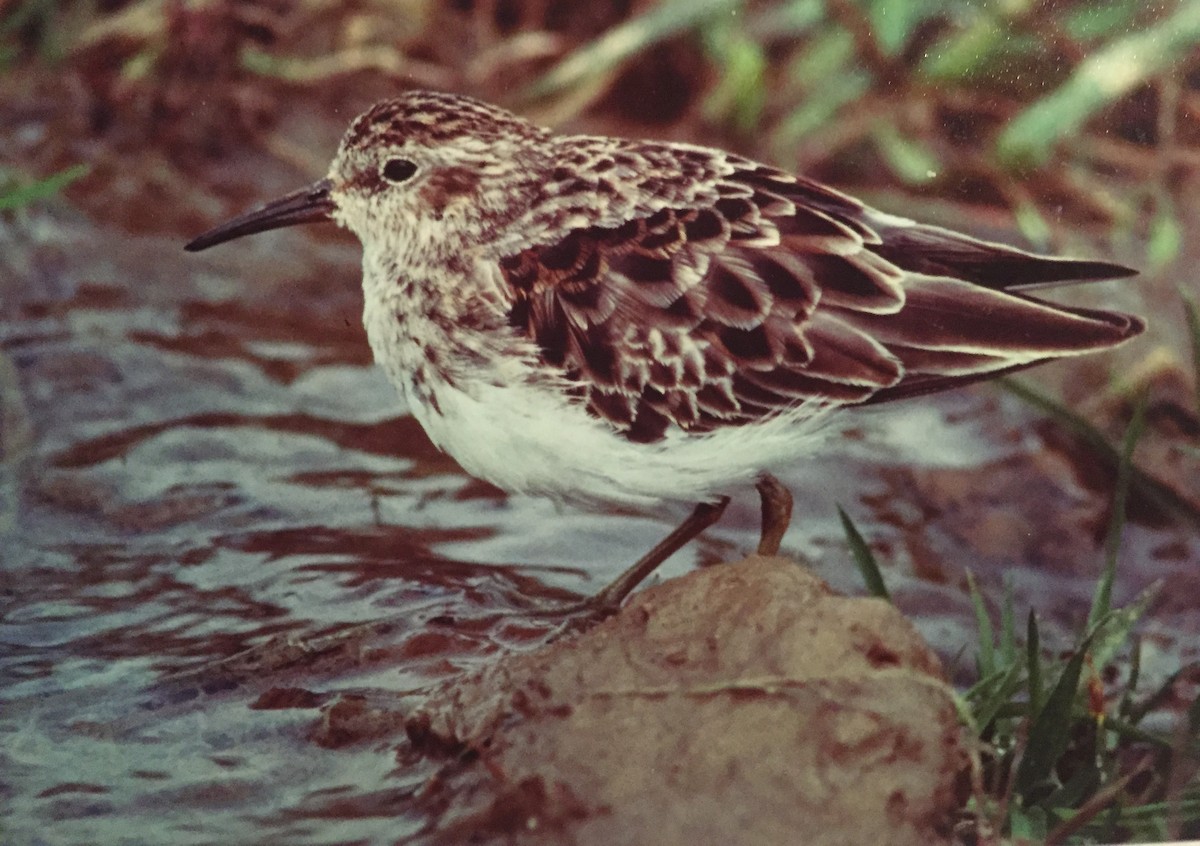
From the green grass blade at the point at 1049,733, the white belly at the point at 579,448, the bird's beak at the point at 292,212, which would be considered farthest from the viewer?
the bird's beak at the point at 292,212

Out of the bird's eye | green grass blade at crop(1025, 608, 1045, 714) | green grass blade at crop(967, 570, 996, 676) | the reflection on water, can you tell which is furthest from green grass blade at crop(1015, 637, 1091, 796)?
the bird's eye

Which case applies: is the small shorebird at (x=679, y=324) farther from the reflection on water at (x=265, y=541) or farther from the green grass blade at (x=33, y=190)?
the green grass blade at (x=33, y=190)

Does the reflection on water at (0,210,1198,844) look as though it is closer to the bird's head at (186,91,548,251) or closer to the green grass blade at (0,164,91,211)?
the green grass blade at (0,164,91,211)

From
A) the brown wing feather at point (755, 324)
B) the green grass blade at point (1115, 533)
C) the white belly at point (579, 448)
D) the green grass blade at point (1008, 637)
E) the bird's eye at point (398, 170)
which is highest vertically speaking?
the bird's eye at point (398, 170)

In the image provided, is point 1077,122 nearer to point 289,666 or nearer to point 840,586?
point 840,586

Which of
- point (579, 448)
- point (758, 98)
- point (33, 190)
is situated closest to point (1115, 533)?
point (579, 448)

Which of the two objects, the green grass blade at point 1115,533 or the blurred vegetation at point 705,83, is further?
the blurred vegetation at point 705,83

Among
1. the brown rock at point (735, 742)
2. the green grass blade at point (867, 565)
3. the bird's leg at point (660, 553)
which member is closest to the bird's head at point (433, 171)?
the bird's leg at point (660, 553)
